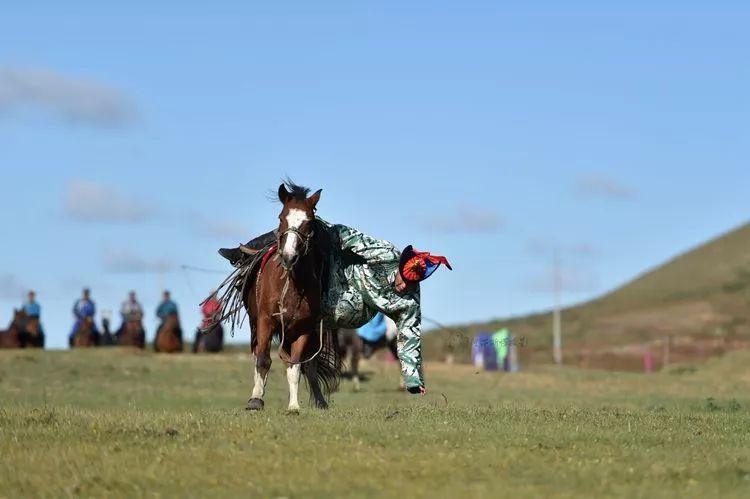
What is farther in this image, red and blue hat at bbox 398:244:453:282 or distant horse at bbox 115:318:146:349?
distant horse at bbox 115:318:146:349

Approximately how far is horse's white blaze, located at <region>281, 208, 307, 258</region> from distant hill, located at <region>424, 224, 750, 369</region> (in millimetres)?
40071

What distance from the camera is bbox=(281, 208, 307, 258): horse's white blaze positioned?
16.3 metres

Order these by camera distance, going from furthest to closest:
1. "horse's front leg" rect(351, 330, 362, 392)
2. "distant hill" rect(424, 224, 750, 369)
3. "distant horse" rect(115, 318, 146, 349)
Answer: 1. "distant hill" rect(424, 224, 750, 369)
2. "distant horse" rect(115, 318, 146, 349)
3. "horse's front leg" rect(351, 330, 362, 392)

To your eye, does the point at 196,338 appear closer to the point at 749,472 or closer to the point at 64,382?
the point at 64,382

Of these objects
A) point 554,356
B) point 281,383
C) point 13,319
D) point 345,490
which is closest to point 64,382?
point 281,383

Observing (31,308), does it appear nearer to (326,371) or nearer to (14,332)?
(14,332)

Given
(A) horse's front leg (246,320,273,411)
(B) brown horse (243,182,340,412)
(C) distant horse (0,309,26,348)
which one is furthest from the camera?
(C) distant horse (0,309,26,348)

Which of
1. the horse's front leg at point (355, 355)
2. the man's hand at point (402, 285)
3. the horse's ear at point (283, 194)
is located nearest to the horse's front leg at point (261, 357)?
the horse's ear at point (283, 194)

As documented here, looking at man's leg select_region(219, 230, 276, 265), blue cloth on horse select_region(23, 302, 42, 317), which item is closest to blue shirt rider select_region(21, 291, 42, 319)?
blue cloth on horse select_region(23, 302, 42, 317)

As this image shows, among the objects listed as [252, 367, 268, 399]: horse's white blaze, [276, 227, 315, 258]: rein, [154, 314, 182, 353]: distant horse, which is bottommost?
[252, 367, 268, 399]: horse's white blaze

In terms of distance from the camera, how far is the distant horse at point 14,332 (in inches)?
1898

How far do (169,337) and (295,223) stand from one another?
33694mm

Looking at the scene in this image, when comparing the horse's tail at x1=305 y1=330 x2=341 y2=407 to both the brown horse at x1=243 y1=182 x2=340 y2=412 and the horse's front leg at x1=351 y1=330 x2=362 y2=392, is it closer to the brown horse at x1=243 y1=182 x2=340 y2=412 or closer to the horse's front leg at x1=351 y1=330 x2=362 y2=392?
the brown horse at x1=243 y1=182 x2=340 y2=412

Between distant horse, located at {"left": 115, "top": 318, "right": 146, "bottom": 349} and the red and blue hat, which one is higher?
distant horse, located at {"left": 115, "top": 318, "right": 146, "bottom": 349}
